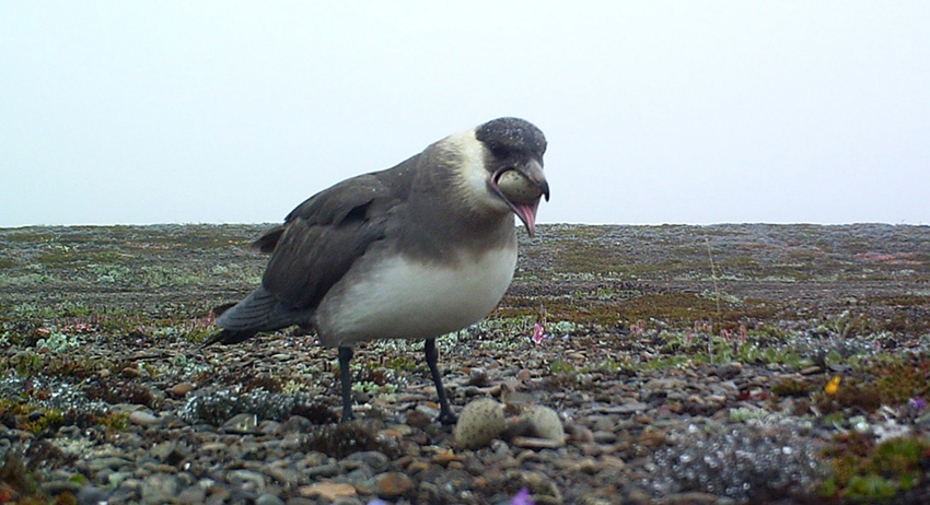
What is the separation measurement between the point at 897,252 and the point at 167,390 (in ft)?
122

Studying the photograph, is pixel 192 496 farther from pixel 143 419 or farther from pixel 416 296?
pixel 143 419

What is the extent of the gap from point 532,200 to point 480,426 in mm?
1320

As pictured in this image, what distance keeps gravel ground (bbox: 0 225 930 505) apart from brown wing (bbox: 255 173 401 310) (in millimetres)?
819

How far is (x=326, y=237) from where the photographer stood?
5.25 meters

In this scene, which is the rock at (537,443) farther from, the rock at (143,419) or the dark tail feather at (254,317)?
the rock at (143,419)

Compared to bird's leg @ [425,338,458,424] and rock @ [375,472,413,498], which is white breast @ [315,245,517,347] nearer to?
bird's leg @ [425,338,458,424]

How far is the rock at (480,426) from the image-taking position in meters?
4.51

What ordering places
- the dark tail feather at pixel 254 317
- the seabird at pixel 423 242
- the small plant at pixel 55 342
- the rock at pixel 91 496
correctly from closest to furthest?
the rock at pixel 91 496 < the seabird at pixel 423 242 < the dark tail feather at pixel 254 317 < the small plant at pixel 55 342

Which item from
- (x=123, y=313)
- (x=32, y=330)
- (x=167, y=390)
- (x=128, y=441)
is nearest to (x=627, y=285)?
(x=123, y=313)

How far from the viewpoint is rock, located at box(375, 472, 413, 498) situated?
3.78 meters

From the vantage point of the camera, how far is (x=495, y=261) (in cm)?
471

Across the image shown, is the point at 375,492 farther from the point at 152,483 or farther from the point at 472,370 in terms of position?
the point at 472,370

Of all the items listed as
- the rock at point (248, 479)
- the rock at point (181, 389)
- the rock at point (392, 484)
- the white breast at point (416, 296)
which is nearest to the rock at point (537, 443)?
the rock at point (392, 484)

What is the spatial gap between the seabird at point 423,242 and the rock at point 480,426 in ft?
1.88
